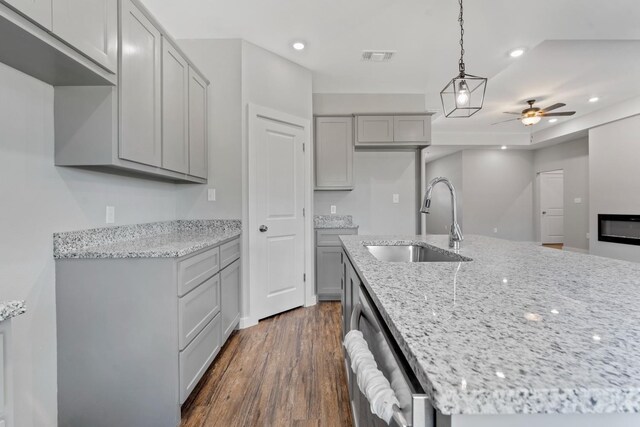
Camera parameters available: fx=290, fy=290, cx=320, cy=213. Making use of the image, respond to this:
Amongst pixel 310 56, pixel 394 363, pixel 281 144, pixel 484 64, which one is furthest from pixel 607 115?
pixel 394 363

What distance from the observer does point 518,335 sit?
48 centimetres

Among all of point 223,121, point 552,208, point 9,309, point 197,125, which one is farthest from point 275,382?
point 552,208

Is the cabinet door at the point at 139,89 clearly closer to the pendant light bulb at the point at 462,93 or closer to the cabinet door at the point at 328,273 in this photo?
the pendant light bulb at the point at 462,93

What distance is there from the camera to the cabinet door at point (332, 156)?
3.83m

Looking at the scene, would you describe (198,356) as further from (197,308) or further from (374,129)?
(374,129)

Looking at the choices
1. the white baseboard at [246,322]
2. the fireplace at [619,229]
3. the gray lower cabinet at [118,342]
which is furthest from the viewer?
the fireplace at [619,229]

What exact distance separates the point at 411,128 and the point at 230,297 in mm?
3091

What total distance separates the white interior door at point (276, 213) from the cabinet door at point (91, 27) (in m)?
1.40

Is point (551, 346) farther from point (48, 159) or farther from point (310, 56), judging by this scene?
point (310, 56)

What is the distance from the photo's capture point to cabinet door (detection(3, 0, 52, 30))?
3.23 ft

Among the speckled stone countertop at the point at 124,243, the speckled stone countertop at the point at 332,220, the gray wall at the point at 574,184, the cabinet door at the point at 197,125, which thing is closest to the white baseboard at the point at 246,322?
the speckled stone countertop at the point at 124,243

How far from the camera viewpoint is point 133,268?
150 cm

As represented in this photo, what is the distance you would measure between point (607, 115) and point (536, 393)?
707cm

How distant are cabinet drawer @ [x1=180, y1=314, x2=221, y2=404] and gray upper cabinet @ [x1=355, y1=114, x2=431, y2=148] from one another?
287cm
